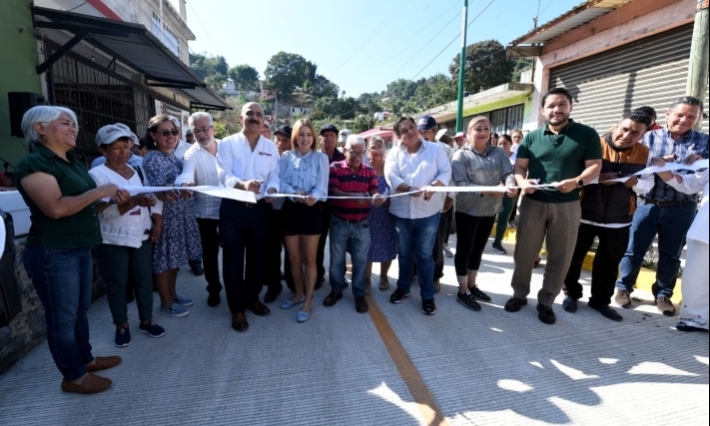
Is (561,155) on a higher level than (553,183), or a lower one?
higher

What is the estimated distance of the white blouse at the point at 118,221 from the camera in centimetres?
301

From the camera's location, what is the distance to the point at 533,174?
147 inches

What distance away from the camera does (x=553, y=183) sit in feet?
11.4

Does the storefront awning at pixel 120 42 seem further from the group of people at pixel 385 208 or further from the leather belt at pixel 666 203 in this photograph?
the leather belt at pixel 666 203

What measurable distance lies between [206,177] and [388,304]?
2289 millimetres

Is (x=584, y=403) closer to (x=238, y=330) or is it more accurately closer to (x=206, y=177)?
(x=238, y=330)

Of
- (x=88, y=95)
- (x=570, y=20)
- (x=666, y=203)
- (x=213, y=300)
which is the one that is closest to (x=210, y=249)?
(x=213, y=300)

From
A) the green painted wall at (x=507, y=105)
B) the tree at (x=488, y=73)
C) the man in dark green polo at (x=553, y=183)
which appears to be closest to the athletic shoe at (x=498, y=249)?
the man in dark green polo at (x=553, y=183)

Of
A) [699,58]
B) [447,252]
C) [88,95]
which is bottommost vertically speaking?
[447,252]

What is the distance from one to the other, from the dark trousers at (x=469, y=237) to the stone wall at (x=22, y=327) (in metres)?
3.75

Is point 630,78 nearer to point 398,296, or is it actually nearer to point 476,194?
point 476,194

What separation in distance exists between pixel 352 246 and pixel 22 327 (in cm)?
281

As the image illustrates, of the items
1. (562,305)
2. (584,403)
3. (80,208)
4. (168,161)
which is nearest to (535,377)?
(584,403)

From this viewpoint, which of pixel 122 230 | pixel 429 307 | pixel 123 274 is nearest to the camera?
pixel 122 230
